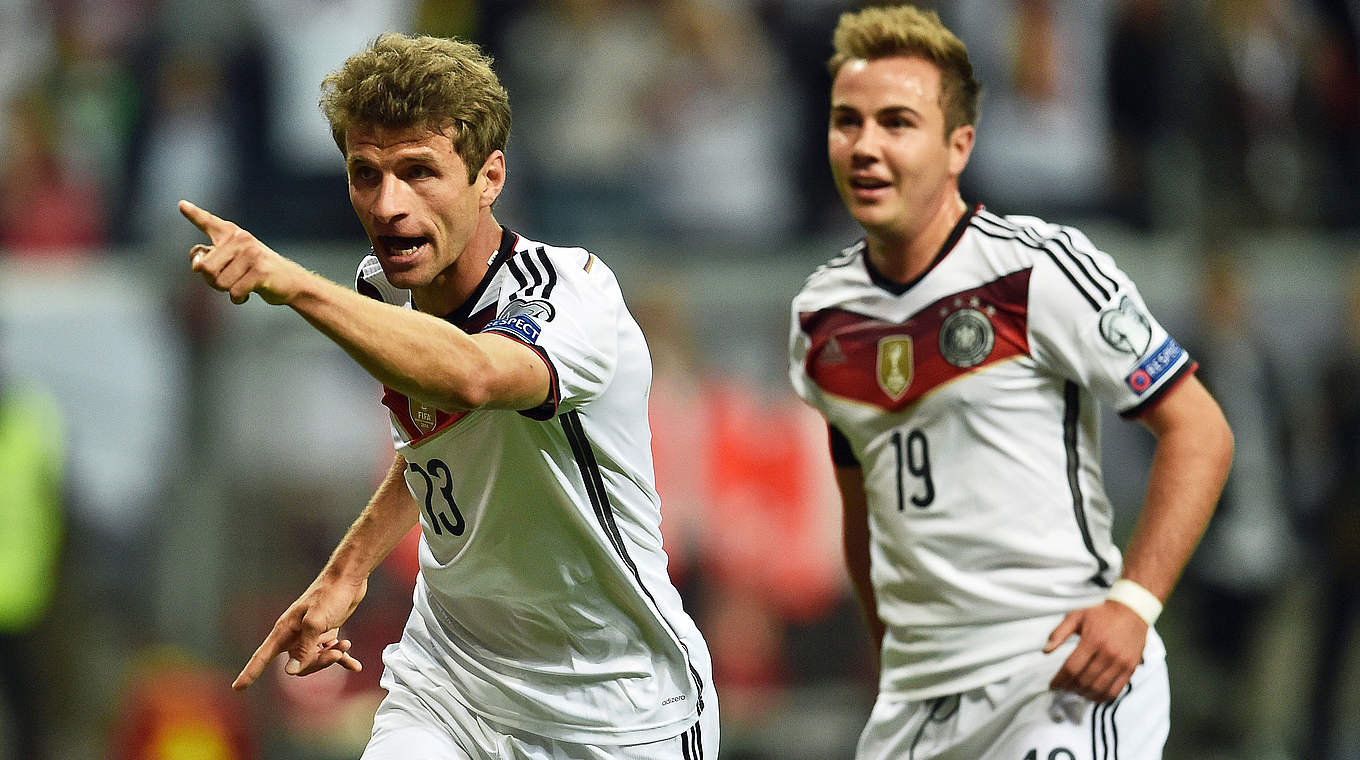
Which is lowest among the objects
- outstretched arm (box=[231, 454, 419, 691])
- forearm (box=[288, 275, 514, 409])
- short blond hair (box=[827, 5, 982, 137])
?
outstretched arm (box=[231, 454, 419, 691])

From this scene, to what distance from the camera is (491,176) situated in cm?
344

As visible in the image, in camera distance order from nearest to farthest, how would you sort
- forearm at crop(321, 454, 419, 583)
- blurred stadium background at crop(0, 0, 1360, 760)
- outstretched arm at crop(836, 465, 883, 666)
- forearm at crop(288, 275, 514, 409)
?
1. forearm at crop(288, 275, 514, 409)
2. forearm at crop(321, 454, 419, 583)
3. outstretched arm at crop(836, 465, 883, 666)
4. blurred stadium background at crop(0, 0, 1360, 760)

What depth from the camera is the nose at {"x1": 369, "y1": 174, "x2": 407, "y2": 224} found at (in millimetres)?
Result: 3207

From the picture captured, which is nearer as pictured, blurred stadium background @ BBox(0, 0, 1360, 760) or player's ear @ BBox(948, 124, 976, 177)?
player's ear @ BBox(948, 124, 976, 177)

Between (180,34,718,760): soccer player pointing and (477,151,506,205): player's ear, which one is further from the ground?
(477,151,506,205): player's ear

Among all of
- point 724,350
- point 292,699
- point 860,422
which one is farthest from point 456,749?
point 724,350

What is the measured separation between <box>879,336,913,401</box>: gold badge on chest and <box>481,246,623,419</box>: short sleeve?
107 centimetres

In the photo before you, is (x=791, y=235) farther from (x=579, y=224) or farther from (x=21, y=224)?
(x=21, y=224)

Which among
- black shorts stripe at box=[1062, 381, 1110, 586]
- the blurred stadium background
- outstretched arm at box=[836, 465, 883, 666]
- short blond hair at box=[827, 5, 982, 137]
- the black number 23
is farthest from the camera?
the blurred stadium background

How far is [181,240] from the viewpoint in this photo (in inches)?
335

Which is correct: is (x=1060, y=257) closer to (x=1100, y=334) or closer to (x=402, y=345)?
(x=1100, y=334)

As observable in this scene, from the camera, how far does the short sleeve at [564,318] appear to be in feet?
10.3

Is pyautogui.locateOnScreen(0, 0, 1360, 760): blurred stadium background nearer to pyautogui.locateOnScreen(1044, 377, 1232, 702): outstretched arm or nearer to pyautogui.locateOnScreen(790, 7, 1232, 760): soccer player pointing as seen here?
pyautogui.locateOnScreen(790, 7, 1232, 760): soccer player pointing

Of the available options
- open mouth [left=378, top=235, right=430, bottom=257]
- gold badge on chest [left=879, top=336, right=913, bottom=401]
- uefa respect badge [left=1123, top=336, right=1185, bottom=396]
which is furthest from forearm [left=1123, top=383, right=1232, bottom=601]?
open mouth [left=378, top=235, right=430, bottom=257]
